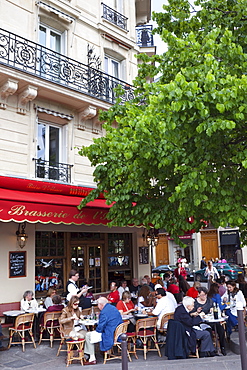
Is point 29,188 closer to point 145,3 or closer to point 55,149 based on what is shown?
point 55,149

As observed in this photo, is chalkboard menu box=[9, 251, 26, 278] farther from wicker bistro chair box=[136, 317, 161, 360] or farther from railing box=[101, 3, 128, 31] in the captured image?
railing box=[101, 3, 128, 31]

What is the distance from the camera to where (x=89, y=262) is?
11617 millimetres

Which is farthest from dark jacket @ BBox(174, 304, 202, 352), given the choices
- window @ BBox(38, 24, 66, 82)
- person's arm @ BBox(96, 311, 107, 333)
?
window @ BBox(38, 24, 66, 82)

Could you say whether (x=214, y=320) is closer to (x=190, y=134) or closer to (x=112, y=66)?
(x=190, y=134)

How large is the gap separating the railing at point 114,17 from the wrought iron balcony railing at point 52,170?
633cm

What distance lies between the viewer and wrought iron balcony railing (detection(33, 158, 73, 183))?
33.2 feet

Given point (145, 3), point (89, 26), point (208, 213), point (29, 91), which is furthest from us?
point (145, 3)

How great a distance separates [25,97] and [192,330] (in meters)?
7.20

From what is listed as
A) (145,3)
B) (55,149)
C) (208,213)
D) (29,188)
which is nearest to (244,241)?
(208,213)

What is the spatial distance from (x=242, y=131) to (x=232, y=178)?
0.91 m

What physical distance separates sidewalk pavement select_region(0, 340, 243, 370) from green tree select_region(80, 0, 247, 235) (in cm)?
240

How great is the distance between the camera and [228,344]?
7855 millimetres

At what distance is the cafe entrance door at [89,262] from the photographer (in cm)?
1123

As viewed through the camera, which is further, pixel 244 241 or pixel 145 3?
pixel 145 3
